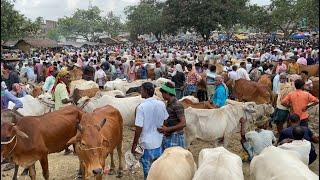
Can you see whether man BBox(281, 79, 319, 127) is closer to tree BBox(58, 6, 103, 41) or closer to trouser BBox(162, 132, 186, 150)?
trouser BBox(162, 132, 186, 150)

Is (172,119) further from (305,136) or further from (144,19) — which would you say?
(144,19)

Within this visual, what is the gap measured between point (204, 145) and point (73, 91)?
374cm

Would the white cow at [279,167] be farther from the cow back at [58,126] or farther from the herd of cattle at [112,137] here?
the cow back at [58,126]

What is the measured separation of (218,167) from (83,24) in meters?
75.6

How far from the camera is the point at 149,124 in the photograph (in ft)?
18.2

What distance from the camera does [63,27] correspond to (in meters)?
81.4

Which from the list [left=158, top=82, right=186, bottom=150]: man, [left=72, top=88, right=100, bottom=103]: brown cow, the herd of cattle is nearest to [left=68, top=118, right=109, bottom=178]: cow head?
the herd of cattle

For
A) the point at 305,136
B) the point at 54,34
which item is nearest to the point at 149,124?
the point at 305,136

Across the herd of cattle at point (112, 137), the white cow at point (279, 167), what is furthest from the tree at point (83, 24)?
the white cow at point (279, 167)

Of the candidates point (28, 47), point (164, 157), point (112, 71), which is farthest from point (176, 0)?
point (164, 157)

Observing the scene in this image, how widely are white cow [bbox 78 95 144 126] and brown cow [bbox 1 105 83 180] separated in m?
2.08

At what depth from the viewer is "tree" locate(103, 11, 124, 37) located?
79.2 metres

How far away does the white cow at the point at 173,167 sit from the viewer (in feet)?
16.5

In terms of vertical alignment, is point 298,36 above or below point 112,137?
below
